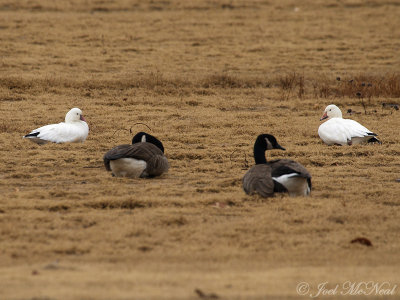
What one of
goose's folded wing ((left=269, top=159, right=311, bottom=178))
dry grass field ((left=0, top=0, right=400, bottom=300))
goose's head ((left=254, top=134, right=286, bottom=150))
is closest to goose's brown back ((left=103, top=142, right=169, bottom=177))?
dry grass field ((left=0, top=0, right=400, bottom=300))

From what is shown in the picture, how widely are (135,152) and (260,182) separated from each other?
175cm

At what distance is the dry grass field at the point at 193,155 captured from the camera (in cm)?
541

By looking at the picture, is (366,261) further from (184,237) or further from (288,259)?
(184,237)

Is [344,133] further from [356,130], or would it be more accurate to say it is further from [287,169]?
[287,169]

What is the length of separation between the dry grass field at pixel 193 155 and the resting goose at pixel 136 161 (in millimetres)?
150

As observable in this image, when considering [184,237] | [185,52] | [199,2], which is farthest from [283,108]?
[199,2]

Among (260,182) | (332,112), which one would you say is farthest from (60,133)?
(332,112)

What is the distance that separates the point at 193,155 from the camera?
9.88 meters

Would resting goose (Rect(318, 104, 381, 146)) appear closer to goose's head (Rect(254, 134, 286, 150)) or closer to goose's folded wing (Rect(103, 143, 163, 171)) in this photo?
goose's head (Rect(254, 134, 286, 150))

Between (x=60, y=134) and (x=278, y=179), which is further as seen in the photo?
(x=60, y=134)

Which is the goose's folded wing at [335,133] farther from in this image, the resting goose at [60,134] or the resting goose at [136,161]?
the resting goose at [60,134]

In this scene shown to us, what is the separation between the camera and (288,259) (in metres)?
5.74

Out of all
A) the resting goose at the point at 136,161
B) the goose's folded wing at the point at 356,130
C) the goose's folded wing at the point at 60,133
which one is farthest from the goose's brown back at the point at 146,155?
the goose's folded wing at the point at 356,130

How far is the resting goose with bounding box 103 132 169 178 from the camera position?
832cm
